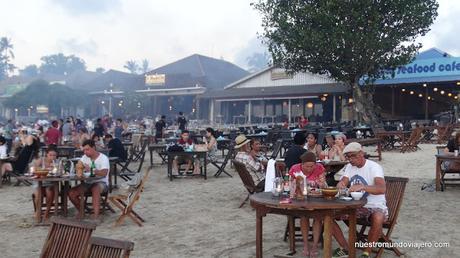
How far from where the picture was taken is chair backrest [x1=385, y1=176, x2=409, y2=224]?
5293 mm

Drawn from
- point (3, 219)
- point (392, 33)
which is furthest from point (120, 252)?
point (392, 33)

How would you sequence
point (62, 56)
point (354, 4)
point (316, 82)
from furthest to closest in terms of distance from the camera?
point (62, 56) < point (316, 82) < point (354, 4)

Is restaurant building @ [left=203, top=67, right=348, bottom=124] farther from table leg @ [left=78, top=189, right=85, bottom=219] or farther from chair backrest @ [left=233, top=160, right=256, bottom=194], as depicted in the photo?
table leg @ [left=78, top=189, right=85, bottom=219]

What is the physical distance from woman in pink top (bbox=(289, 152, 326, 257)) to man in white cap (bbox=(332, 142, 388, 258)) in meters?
0.22

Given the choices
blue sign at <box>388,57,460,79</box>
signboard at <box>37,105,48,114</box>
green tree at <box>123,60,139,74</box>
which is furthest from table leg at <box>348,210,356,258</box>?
green tree at <box>123,60,139,74</box>

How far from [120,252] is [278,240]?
3333 millimetres

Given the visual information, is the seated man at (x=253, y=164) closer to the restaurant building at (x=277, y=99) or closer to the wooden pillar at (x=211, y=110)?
the restaurant building at (x=277, y=99)

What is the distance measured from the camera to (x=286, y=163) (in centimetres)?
706

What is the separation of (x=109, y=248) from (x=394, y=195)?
11.4 ft

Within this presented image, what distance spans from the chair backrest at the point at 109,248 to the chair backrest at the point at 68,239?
91 mm

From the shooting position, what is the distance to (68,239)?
12.1 ft

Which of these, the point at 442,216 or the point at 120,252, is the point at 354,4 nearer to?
the point at 442,216

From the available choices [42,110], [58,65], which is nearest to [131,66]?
[58,65]

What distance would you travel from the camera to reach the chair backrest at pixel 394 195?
529cm
